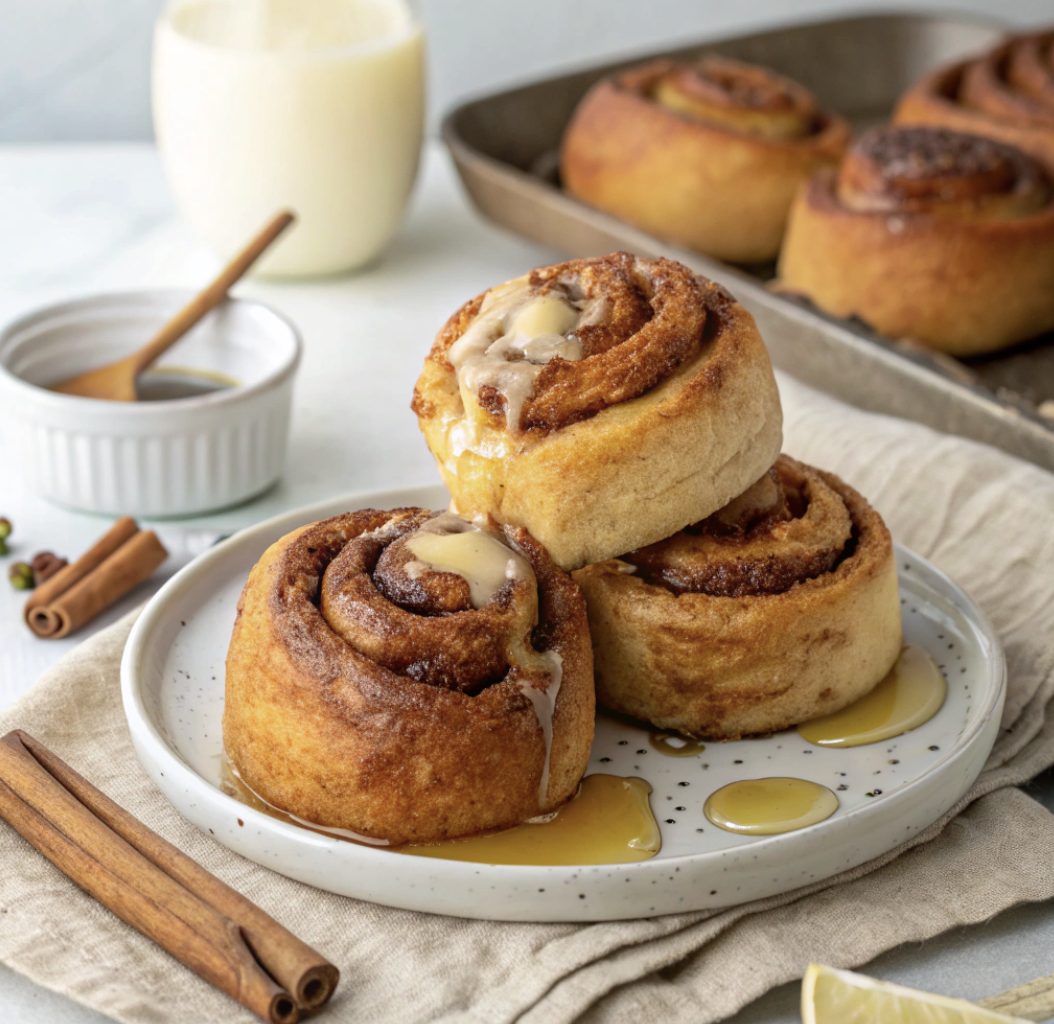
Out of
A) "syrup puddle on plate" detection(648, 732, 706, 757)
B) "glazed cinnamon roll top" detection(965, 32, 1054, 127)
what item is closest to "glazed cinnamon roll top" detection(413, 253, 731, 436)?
"syrup puddle on plate" detection(648, 732, 706, 757)

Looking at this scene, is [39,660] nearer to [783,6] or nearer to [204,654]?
[204,654]

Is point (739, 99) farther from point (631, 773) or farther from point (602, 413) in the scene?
point (631, 773)

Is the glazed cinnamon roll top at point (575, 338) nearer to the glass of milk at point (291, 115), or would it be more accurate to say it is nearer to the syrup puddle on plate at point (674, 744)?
the syrup puddle on plate at point (674, 744)

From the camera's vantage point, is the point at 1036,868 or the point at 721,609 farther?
the point at 721,609

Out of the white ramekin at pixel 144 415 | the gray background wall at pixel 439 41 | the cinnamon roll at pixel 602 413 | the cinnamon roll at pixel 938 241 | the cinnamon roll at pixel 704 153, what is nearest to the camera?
the cinnamon roll at pixel 602 413

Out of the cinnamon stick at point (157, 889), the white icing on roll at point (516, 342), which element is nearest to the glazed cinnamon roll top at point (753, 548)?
the white icing on roll at point (516, 342)

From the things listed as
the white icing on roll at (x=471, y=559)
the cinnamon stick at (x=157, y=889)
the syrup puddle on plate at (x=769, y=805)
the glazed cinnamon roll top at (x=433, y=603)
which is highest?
the white icing on roll at (x=471, y=559)

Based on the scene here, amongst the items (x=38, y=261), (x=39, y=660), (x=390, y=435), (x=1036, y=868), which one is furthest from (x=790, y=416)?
(x=38, y=261)

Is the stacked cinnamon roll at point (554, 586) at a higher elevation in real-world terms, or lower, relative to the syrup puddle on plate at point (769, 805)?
higher
